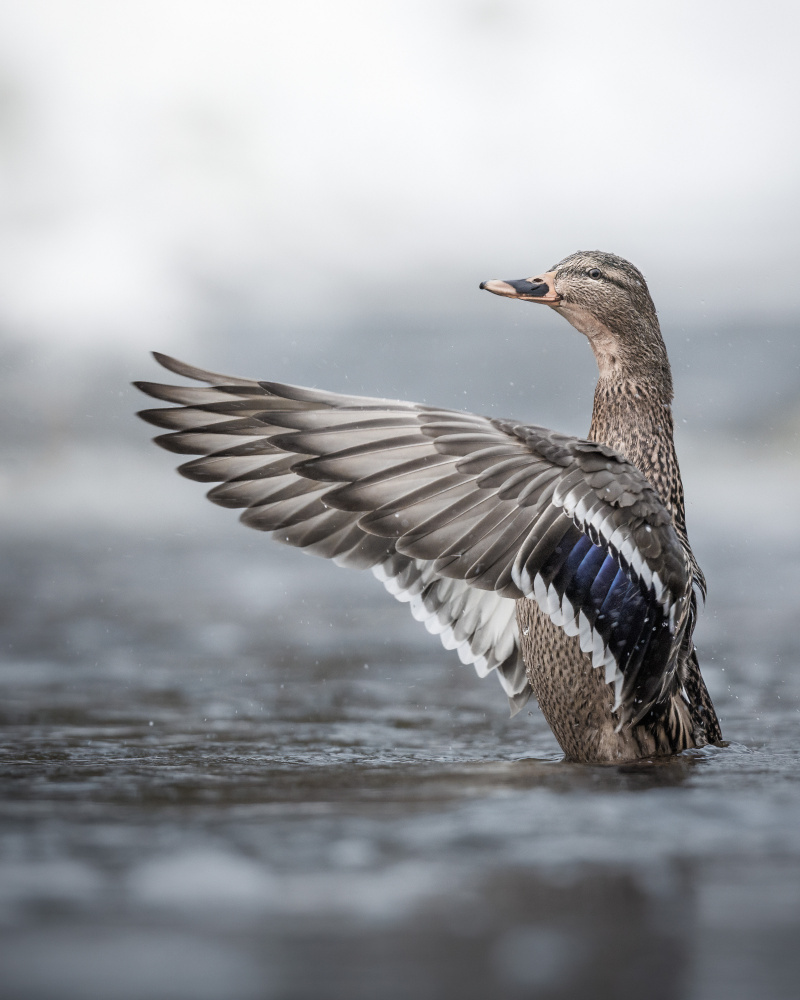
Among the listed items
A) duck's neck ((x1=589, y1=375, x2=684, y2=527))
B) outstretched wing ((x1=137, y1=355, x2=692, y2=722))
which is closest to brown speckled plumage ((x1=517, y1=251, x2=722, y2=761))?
duck's neck ((x1=589, y1=375, x2=684, y2=527))

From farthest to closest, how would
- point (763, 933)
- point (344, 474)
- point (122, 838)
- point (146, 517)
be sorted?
point (146, 517) → point (344, 474) → point (122, 838) → point (763, 933)


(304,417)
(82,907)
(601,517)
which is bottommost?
(82,907)

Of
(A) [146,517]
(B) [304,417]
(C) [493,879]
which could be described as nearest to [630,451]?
(B) [304,417]

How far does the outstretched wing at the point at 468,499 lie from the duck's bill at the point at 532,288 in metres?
1.18

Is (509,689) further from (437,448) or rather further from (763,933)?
(763,933)

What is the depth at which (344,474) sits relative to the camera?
3.24 m

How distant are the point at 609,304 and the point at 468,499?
1604 millimetres

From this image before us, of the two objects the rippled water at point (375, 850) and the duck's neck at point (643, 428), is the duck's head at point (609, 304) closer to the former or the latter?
the duck's neck at point (643, 428)

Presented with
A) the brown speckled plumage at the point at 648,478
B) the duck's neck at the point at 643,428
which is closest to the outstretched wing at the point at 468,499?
the brown speckled plumage at the point at 648,478

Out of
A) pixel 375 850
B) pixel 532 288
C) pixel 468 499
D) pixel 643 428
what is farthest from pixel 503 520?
pixel 532 288

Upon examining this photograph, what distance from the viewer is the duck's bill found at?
4457 mm

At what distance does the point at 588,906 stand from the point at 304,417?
1.68 meters

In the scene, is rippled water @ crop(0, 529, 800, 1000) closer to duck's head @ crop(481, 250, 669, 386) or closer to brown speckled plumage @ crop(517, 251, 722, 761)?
brown speckled plumage @ crop(517, 251, 722, 761)

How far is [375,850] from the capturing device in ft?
7.94
